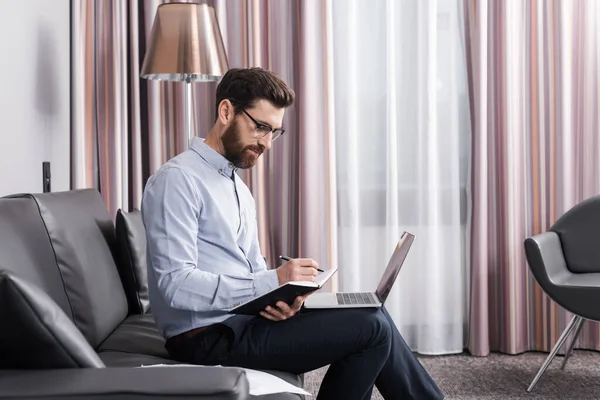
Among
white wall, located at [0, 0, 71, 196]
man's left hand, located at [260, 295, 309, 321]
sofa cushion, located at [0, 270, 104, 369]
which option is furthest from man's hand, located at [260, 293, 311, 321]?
white wall, located at [0, 0, 71, 196]

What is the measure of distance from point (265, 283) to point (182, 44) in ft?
4.90

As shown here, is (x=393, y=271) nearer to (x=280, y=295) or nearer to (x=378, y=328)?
(x=378, y=328)

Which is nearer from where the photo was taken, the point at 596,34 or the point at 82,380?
the point at 82,380

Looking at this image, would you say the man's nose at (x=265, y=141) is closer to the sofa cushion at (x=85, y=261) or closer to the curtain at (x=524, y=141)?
the sofa cushion at (x=85, y=261)

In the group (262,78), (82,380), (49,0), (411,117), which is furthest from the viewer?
(411,117)

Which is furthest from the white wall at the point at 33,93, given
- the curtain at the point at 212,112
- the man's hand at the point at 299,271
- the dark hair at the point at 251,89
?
the man's hand at the point at 299,271

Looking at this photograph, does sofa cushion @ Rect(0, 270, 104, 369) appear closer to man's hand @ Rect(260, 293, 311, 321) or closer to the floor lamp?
man's hand @ Rect(260, 293, 311, 321)

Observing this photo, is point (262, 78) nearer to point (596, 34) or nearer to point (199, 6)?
point (199, 6)

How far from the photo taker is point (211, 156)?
2109mm

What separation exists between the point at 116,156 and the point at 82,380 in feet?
7.75

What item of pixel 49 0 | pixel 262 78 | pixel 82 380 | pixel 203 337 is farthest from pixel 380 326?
pixel 49 0

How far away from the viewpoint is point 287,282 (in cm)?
183

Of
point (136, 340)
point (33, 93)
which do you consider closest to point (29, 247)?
point (136, 340)

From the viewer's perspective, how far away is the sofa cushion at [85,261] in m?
1.96
